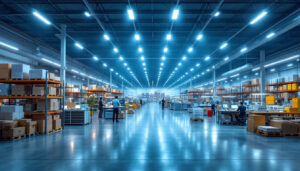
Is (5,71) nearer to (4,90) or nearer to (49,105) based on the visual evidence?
(4,90)

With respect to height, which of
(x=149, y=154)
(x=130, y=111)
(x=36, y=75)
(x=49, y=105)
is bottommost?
(x=130, y=111)

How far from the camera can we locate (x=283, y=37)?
14047mm

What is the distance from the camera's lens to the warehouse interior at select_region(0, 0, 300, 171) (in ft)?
15.3

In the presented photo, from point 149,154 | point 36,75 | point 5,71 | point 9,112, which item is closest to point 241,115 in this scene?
point 149,154

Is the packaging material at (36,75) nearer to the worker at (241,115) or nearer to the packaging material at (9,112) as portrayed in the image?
the packaging material at (9,112)

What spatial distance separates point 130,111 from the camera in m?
17.3

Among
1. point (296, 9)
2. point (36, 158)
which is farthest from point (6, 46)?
point (296, 9)

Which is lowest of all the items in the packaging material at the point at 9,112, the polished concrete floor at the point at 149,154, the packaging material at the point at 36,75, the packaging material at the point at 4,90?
the polished concrete floor at the point at 149,154

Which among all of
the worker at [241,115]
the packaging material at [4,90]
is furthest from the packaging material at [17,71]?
the worker at [241,115]

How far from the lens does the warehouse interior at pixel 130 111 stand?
4672 millimetres

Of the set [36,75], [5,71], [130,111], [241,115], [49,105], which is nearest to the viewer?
[5,71]

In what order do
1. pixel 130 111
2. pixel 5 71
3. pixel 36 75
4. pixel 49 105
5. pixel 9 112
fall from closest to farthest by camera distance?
pixel 9 112 < pixel 5 71 < pixel 36 75 < pixel 49 105 < pixel 130 111

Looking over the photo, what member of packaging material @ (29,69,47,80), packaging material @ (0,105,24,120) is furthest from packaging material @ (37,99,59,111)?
packaging material @ (29,69,47,80)

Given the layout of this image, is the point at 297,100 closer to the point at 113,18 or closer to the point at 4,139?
the point at 113,18
